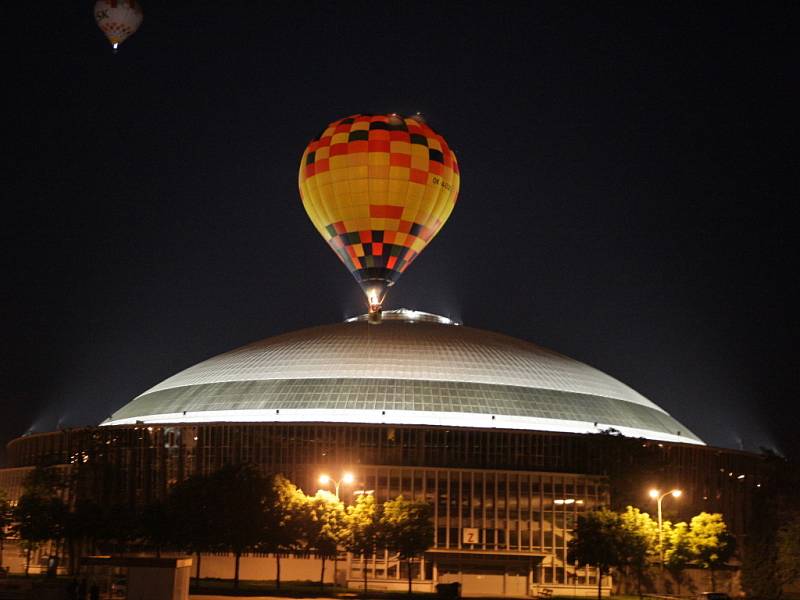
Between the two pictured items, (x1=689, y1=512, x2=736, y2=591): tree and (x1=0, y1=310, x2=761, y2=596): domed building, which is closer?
(x1=689, y1=512, x2=736, y2=591): tree

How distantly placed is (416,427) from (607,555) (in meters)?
22.0

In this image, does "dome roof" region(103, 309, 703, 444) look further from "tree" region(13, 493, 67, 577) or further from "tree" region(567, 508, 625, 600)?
"tree" region(567, 508, 625, 600)

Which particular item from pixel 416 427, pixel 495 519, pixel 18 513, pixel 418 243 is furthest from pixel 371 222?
pixel 18 513

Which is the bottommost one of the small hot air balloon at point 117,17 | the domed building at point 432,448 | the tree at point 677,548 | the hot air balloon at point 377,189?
the tree at point 677,548

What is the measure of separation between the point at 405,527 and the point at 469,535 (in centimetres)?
1454

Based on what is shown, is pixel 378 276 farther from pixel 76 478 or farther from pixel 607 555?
pixel 76 478

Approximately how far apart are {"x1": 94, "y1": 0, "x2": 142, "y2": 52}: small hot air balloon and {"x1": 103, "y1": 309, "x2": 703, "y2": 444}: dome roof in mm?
33992

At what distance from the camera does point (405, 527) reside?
83000 millimetres

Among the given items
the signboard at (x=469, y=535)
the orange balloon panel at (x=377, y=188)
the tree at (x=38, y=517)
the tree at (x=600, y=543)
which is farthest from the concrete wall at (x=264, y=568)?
the orange balloon panel at (x=377, y=188)

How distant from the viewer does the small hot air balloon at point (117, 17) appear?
8969 centimetres

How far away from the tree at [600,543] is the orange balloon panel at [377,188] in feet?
75.4

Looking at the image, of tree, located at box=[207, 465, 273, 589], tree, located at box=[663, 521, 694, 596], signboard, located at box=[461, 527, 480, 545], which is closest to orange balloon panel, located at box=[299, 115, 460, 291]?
tree, located at box=[207, 465, 273, 589]

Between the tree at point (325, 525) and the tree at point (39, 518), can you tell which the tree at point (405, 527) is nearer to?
the tree at point (325, 525)

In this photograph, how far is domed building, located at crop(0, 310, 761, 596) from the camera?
95.8 meters
